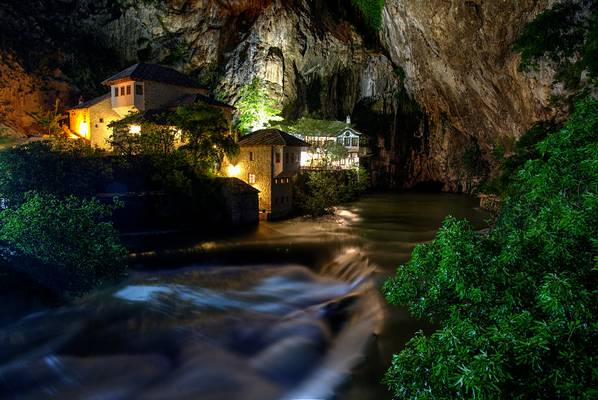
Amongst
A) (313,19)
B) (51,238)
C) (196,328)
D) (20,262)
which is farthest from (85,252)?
(313,19)

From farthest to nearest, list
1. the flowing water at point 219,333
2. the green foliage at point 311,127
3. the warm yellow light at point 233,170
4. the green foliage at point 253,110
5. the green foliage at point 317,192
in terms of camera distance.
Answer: the green foliage at point 311,127 → the green foliage at point 253,110 → the green foliage at point 317,192 → the warm yellow light at point 233,170 → the flowing water at point 219,333

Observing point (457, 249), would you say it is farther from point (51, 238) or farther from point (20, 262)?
point (20, 262)

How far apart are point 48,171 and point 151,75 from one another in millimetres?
17521

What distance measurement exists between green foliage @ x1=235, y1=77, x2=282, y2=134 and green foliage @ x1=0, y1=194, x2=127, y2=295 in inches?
1159

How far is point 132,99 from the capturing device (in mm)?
35969

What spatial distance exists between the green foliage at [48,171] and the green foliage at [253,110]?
18.4 meters

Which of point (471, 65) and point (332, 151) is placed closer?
point (471, 65)

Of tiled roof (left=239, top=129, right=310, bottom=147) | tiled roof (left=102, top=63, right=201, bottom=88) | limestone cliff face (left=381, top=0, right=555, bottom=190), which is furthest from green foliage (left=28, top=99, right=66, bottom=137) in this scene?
limestone cliff face (left=381, top=0, right=555, bottom=190)

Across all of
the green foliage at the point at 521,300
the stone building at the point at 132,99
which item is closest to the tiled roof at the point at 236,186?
the stone building at the point at 132,99

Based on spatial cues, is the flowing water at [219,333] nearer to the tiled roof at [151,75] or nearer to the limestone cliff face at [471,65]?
the limestone cliff face at [471,65]

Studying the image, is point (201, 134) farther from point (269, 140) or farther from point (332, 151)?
point (332, 151)

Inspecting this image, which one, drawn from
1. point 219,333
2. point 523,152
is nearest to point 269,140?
point 523,152

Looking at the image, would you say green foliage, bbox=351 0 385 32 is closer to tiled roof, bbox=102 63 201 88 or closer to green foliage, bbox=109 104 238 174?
tiled roof, bbox=102 63 201 88

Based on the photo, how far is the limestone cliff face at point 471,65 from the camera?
23656 mm
